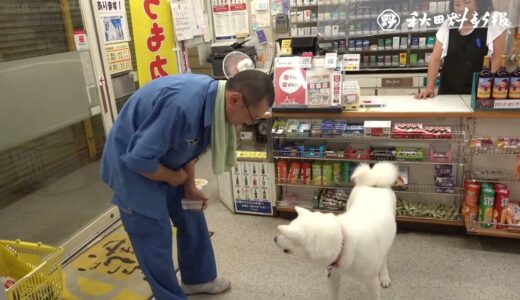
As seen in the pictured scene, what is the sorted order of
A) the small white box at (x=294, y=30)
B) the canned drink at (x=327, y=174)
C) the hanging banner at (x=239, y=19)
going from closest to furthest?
1. the canned drink at (x=327, y=174)
2. the small white box at (x=294, y=30)
3. the hanging banner at (x=239, y=19)

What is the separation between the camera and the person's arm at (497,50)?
2.89 metres

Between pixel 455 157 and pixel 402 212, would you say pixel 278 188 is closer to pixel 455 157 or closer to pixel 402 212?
pixel 402 212

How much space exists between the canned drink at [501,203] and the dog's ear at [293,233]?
5.30ft

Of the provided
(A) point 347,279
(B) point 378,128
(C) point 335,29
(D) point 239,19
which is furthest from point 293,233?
(D) point 239,19

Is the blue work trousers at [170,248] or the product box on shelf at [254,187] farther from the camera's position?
the product box on shelf at [254,187]

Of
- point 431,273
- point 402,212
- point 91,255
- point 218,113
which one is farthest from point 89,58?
point 431,273

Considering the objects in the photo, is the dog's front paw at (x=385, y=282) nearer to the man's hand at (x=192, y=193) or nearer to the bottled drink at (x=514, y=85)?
the man's hand at (x=192, y=193)

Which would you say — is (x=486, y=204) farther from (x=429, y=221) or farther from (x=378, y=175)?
(x=378, y=175)

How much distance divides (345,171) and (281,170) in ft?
1.59

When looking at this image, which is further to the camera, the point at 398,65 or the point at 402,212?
the point at 398,65

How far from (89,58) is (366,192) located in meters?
2.41

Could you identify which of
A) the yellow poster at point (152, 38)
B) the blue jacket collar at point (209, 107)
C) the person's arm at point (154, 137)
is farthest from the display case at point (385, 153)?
the yellow poster at point (152, 38)

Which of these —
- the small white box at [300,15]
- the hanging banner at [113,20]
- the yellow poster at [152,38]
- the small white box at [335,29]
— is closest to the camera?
the hanging banner at [113,20]

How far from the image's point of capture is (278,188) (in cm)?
321
